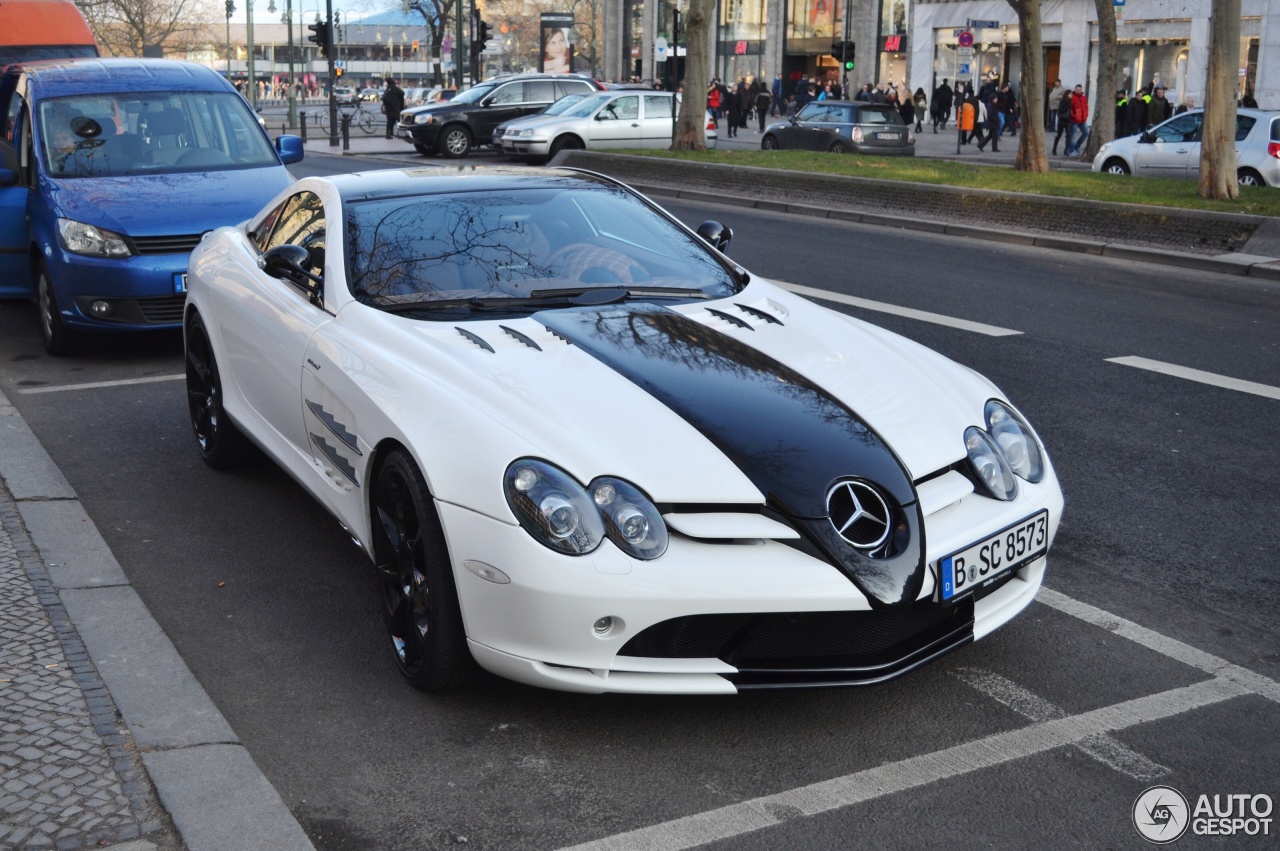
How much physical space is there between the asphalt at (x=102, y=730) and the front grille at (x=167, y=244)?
347 cm

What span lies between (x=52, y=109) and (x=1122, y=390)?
7334 mm

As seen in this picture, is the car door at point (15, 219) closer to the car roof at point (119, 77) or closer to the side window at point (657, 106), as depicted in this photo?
the car roof at point (119, 77)

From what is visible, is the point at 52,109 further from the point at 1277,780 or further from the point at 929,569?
the point at 1277,780

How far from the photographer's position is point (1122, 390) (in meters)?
8.14

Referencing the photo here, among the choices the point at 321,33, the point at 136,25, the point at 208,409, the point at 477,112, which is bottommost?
the point at 208,409

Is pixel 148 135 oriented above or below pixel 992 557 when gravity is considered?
above

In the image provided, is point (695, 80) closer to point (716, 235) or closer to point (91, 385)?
point (91, 385)

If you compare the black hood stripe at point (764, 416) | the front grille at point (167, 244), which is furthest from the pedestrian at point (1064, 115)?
the black hood stripe at point (764, 416)

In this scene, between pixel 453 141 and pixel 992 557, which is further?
pixel 453 141

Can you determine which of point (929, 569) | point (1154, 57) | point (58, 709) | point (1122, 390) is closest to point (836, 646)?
point (929, 569)

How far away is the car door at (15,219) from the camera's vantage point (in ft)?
31.1

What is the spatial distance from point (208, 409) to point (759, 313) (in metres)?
2.85

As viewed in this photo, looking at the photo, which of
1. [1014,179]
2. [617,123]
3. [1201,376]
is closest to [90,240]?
[1201,376]

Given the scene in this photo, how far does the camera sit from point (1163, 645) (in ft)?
14.6
